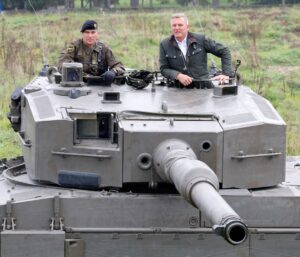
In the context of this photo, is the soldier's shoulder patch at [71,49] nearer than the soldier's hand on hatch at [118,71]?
No

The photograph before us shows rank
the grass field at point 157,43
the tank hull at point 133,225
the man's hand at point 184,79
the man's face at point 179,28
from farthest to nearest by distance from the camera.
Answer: the grass field at point 157,43 < the man's face at point 179,28 < the man's hand at point 184,79 < the tank hull at point 133,225

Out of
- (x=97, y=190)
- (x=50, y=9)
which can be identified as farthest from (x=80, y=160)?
(x=50, y=9)

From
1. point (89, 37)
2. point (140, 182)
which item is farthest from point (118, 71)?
point (140, 182)

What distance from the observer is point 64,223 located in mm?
11336

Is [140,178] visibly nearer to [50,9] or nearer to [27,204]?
[27,204]

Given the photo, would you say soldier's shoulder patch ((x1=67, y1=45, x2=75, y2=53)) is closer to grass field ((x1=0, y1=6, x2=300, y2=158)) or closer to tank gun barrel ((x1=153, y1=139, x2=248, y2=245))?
tank gun barrel ((x1=153, y1=139, x2=248, y2=245))

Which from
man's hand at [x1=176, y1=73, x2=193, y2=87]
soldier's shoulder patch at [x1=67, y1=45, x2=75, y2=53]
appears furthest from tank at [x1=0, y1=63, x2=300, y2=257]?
soldier's shoulder patch at [x1=67, y1=45, x2=75, y2=53]

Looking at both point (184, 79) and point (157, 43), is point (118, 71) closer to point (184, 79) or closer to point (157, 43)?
point (184, 79)

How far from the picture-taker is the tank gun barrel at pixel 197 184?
9148mm

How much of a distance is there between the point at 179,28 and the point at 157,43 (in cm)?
1630

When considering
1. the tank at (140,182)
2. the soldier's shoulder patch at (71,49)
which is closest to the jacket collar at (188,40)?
the soldier's shoulder patch at (71,49)

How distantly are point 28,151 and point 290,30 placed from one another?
25267 mm

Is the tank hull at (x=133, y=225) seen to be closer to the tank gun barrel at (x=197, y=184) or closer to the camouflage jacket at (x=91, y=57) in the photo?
the tank gun barrel at (x=197, y=184)

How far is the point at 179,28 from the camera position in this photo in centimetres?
1323
